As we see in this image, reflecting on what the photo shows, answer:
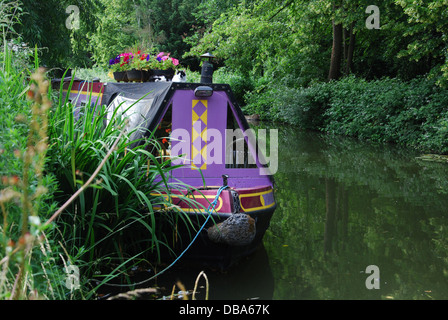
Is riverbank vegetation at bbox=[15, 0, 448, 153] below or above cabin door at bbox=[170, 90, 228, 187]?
above

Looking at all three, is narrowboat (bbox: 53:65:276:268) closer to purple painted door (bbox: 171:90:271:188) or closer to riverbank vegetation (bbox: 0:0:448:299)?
purple painted door (bbox: 171:90:271:188)

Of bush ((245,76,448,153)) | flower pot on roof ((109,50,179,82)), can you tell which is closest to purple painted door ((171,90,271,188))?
flower pot on roof ((109,50,179,82))

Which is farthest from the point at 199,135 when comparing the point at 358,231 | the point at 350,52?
the point at 350,52

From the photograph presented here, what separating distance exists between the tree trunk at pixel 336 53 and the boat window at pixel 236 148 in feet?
48.3

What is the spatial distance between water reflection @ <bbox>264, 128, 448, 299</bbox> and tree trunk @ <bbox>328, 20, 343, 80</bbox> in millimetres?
9225

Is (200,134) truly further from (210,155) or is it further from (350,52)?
(350,52)

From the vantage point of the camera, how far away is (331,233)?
236 inches

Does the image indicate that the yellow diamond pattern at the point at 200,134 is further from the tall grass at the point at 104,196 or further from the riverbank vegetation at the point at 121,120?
the tall grass at the point at 104,196

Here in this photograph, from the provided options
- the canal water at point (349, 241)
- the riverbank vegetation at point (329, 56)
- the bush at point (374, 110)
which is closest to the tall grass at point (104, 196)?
the canal water at point (349, 241)

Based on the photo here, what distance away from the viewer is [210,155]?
17.7ft

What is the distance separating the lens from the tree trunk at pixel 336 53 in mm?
19000

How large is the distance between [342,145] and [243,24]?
7.84 m

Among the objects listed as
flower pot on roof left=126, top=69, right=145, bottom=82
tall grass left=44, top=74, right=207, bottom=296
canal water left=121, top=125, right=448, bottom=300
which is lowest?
canal water left=121, top=125, right=448, bottom=300

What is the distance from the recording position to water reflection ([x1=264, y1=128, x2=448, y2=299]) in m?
4.48
